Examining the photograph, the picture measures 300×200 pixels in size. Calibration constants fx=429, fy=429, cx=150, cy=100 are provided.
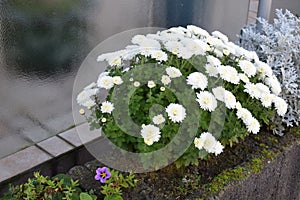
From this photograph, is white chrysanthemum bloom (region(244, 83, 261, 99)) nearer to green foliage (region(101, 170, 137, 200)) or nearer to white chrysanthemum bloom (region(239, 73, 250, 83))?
white chrysanthemum bloom (region(239, 73, 250, 83))

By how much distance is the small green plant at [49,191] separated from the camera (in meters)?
1.58

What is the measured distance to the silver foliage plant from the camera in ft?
7.11

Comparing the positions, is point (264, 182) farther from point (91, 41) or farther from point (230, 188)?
point (91, 41)

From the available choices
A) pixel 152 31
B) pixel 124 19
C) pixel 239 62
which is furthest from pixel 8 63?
pixel 239 62

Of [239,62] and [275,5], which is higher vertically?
[239,62]

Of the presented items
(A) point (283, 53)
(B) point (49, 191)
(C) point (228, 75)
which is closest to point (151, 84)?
(C) point (228, 75)

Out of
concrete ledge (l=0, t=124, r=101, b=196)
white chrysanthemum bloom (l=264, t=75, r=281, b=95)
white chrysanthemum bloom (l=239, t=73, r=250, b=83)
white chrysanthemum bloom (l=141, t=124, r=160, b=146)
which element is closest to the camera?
white chrysanthemum bloom (l=141, t=124, r=160, b=146)

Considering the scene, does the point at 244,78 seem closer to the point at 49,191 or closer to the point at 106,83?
the point at 106,83

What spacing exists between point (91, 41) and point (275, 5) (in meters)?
2.12

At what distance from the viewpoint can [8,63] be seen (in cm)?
226

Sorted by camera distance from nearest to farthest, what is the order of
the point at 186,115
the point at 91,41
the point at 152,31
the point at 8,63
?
the point at 186,115 → the point at 8,63 → the point at 91,41 → the point at 152,31

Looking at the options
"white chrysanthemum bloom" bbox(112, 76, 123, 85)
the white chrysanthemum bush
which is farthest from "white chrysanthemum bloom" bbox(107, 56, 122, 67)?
"white chrysanthemum bloom" bbox(112, 76, 123, 85)

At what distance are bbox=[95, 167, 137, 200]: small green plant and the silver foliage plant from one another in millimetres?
842

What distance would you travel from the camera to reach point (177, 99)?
168cm
